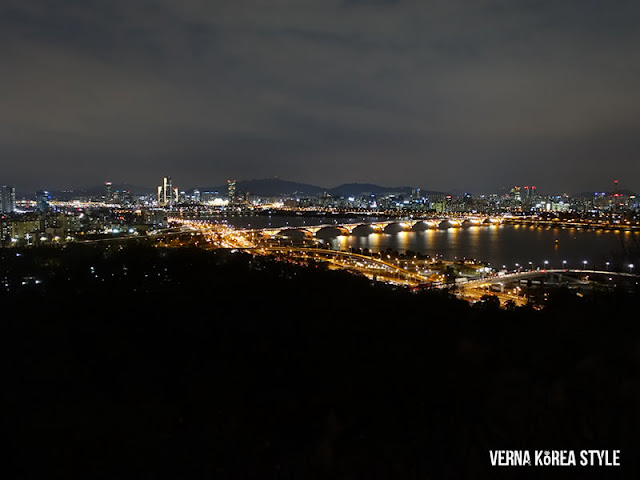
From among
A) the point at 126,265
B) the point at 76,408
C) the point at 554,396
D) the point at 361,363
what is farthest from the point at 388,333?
the point at 126,265

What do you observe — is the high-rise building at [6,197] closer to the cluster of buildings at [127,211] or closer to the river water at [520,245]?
the cluster of buildings at [127,211]

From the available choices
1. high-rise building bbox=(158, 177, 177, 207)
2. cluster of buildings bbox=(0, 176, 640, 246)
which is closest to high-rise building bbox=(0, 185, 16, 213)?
cluster of buildings bbox=(0, 176, 640, 246)

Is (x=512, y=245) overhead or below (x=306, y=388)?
below

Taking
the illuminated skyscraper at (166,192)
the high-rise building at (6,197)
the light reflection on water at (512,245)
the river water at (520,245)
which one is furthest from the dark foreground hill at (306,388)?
the illuminated skyscraper at (166,192)

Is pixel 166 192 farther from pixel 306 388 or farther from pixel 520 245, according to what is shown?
pixel 306 388

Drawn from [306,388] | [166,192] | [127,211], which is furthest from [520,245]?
[166,192]

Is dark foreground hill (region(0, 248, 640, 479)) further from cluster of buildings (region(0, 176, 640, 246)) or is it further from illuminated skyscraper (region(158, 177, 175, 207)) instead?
illuminated skyscraper (region(158, 177, 175, 207))

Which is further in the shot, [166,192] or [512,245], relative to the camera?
[166,192]
